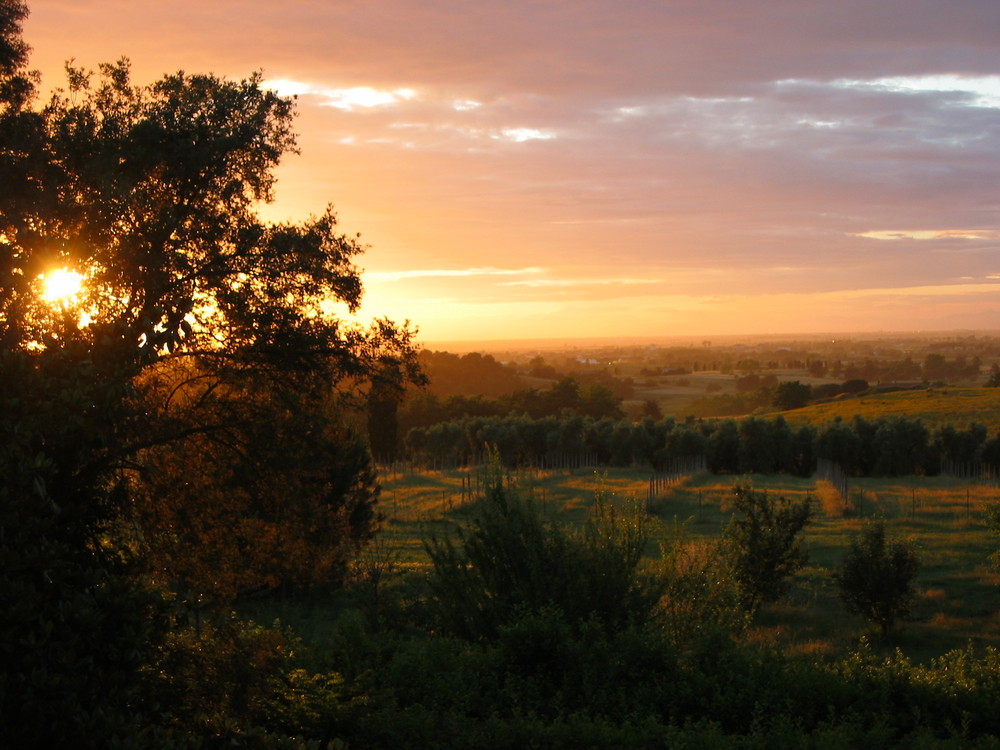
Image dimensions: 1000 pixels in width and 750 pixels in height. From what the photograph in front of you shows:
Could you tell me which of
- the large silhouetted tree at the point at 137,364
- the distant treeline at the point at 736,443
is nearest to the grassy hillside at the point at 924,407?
the distant treeline at the point at 736,443

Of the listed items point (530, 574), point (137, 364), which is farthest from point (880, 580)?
point (137, 364)

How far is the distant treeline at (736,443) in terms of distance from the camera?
53.1 m

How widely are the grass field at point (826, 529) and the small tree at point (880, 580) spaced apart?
1.53 ft

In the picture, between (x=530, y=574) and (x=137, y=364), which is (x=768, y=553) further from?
(x=137, y=364)

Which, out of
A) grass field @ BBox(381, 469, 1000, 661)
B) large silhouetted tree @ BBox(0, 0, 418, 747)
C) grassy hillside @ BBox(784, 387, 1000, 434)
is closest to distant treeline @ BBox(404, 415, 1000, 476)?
grassy hillside @ BBox(784, 387, 1000, 434)

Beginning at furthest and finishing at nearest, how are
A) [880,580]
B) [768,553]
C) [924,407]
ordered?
[924,407] → [768,553] → [880,580]

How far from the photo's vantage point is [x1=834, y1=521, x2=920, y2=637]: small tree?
17594 mm

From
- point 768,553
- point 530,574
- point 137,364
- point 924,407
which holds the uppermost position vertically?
point 137,364

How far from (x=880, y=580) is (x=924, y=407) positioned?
6224 centimetres

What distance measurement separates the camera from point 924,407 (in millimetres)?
72438

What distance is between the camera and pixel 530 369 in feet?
440

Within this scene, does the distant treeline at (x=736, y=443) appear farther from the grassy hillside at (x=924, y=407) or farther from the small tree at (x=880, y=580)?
the small tree at (x=880, y=580)

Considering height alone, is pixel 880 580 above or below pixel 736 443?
above

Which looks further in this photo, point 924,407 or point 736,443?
→ point 924,407
